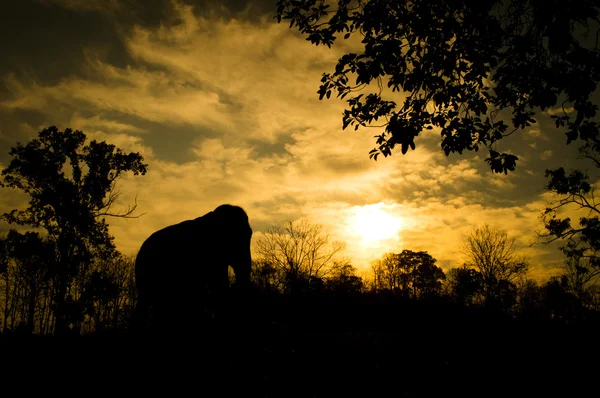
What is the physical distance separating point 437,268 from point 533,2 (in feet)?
194

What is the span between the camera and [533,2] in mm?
3848

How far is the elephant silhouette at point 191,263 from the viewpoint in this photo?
29.7ft

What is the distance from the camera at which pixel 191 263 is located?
9.34 metres

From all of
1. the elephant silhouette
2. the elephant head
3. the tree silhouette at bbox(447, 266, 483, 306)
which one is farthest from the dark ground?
the tree silhouette at bbox(447, 266, 483, 306)

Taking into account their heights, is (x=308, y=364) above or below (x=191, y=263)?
below

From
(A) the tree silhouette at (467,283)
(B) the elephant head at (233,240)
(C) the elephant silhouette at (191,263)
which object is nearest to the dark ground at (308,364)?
(C) the elephant silhouette at (191,263)

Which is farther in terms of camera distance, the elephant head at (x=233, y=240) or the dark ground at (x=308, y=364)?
the elephant head at (x=233, y=240)

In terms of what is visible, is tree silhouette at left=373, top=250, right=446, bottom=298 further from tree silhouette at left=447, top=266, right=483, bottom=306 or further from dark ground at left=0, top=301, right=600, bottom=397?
dark ground at left=0, top=301, right=600, bottom=397

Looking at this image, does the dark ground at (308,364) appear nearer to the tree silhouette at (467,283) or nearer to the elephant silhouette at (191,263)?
the elephant silhouette at (191,263)

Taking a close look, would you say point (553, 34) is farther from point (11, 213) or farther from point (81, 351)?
point (11, 213)

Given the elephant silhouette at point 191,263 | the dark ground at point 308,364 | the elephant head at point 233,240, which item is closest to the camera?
the dark ground at point 308,364

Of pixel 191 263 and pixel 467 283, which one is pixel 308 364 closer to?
pixel 191 263

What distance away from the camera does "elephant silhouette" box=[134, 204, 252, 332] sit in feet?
29.7

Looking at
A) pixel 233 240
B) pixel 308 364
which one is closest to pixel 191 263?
pixel 233 240
